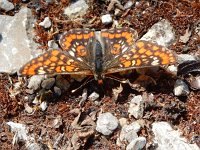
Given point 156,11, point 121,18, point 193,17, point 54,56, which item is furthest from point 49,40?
point 193,17

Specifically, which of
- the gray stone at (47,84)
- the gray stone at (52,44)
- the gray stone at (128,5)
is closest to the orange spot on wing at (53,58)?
the gray stone at (47,84)

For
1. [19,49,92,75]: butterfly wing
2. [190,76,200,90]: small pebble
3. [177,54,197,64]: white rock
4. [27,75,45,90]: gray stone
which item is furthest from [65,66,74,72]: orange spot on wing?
[190,76,200,90]: small pebble

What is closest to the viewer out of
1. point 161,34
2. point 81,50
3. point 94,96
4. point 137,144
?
point 137,144

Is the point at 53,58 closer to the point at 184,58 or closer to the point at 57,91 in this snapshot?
the point at 57,91

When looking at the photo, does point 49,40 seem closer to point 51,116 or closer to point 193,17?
point 51,116

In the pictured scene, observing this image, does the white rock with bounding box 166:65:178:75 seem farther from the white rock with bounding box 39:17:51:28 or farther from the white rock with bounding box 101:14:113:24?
the white rock with bounding box 39:17:51:28

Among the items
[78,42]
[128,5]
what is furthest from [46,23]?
[128,5]

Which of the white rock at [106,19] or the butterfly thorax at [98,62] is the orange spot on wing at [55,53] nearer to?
the butterfly thorax at [98,62]
